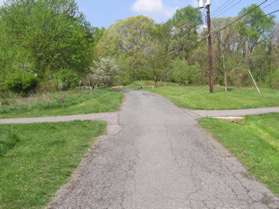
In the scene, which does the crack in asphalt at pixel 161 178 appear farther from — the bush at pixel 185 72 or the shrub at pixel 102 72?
the bush at pixel 185 72

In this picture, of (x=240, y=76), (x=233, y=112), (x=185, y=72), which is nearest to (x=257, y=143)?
(x=233, y=112)

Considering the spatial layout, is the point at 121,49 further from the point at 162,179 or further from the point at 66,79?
the point at 162,179

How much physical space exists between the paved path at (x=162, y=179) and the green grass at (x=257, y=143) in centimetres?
27

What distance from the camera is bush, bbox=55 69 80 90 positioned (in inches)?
1726

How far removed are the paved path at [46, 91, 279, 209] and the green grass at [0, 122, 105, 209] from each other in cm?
30

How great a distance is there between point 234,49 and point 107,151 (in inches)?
2244

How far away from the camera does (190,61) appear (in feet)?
201

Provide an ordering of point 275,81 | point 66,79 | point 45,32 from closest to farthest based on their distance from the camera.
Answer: point 45,32 → point 66,79 → point 275,81

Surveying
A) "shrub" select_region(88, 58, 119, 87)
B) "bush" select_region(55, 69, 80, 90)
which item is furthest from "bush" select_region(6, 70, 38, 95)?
"shrub" select_region(88, 58, 119, 87)

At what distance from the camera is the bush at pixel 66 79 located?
4383cm

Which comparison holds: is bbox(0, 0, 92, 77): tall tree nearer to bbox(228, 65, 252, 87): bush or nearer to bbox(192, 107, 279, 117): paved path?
bbox(228, 65, 252, 87): bush

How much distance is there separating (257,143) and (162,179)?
444 centimetres

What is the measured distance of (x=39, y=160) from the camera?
340 inches

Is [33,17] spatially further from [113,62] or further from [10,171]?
[10,171]
